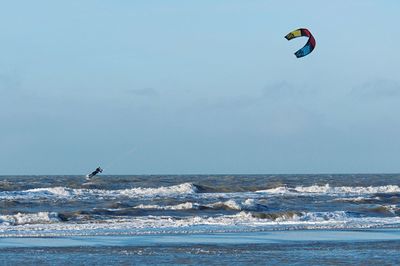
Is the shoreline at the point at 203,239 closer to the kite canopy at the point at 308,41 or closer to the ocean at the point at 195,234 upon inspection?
the ocean at the point at 195,234

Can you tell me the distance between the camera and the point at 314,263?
17.6 m

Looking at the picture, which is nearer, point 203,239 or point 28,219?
point 203,239

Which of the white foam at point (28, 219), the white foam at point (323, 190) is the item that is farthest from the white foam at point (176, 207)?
the white foam at point (323, 190)

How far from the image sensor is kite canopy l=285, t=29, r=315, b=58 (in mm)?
27422

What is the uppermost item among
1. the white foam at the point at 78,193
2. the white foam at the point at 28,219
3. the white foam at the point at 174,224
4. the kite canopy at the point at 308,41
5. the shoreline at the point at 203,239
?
the kite canopy at the point at 308,41

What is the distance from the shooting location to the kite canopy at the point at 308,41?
27.4 metres

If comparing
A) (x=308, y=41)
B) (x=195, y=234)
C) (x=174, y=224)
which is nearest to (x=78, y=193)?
(x=174, y=224)

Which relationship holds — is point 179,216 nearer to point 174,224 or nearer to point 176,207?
point 176,207

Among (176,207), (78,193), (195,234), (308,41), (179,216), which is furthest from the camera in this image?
(78,193)

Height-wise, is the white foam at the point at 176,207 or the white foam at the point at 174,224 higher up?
the white foam at the point at 176,207

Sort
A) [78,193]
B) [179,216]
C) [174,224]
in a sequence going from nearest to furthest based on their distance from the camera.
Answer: [174,224], [179,216], [78,193]

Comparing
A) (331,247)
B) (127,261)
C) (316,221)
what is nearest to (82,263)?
(127,261)

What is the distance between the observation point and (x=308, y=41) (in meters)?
28.0

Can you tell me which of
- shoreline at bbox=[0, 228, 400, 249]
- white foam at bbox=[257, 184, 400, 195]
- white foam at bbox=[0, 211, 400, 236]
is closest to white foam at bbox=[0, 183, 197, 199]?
white foam at bbox=[257, 184, 400, 195]
